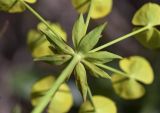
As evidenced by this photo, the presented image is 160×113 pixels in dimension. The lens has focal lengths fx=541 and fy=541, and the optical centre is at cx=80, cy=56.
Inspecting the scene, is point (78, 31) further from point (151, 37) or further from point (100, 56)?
point (151, 37)

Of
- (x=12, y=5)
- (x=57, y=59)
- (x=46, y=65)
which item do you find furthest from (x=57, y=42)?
(x=46, y=65)

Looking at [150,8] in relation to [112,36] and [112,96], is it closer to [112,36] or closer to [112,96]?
[112,96]

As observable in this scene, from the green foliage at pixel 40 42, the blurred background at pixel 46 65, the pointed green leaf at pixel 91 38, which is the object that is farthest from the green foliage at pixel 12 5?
the blurred background at pixel 46 65

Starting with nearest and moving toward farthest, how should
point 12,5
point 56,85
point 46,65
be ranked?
point 56,85, point 12,5, point 46,65

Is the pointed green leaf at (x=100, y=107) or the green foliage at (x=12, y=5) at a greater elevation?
the green foliage at (x=12, y=5)

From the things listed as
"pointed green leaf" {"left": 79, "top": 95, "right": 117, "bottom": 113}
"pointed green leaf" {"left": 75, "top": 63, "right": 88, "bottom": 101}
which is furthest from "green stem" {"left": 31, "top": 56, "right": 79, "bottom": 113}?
"pointed green leaf" {"left": 79, "top": 95, "right": 117, "bottom": 113}

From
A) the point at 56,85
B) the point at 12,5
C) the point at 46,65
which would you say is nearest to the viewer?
the point at 56,85

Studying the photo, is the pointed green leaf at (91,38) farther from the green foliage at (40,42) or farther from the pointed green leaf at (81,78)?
the green foliage at (40,42)
